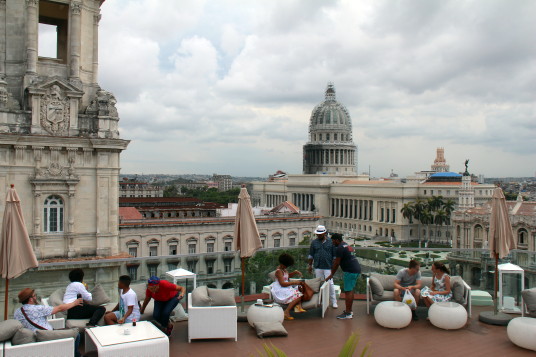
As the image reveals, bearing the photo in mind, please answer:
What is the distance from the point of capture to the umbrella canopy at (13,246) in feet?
28.5

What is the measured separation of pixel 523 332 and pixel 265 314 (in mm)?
4307

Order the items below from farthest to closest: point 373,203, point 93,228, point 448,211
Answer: point 373,203 → point 448,211 → point 93,228

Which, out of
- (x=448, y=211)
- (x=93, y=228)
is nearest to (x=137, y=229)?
(x=93, y=228)

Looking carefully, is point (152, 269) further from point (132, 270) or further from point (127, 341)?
point (127, 341)

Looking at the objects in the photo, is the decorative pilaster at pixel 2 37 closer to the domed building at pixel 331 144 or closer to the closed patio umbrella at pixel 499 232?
the closed patio umbrella at pixel 499 232

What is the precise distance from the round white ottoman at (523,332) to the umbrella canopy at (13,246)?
26.9ft

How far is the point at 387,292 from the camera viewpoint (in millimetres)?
10641

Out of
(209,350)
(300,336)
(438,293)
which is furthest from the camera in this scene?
(438,293)

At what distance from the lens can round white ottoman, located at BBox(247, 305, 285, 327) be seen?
9336mm

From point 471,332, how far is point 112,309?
21.7 feet

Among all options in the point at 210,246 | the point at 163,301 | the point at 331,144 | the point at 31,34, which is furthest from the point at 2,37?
the point at 331,144

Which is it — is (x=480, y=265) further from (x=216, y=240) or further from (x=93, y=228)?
(x=216, y=240)

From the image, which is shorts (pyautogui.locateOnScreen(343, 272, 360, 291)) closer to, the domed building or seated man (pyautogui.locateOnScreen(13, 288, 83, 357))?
seated man (pyautogui.locateOnScreen(13, 288, 83, 357))

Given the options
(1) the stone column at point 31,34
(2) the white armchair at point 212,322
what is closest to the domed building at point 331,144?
(1) the stone column at point 31,34
